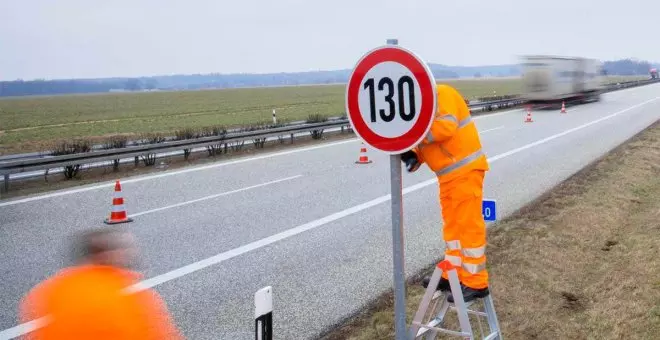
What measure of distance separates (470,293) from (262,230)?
491cm

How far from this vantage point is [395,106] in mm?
3348

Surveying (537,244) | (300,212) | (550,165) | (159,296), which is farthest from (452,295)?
(550,165)

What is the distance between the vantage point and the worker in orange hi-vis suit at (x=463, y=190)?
3959mm

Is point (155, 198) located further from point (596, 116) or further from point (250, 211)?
point (596, 116)

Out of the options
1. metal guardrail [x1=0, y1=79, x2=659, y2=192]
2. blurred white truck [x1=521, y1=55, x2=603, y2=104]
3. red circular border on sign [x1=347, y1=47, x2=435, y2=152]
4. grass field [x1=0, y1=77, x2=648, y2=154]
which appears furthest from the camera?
blurred white truck [x1=521, y1=55, x2=603, y2=104]

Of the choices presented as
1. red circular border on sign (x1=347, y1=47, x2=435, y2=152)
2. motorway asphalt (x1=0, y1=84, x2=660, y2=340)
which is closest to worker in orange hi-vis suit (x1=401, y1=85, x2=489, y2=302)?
red circular border on sign (x1=347, y1=47, x2=435, y2=152)

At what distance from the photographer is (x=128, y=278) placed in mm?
2729

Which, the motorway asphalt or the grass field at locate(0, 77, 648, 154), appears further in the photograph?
the grass field at locate(0, 77, 648, 154)

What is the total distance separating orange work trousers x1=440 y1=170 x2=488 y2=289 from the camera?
156 inches

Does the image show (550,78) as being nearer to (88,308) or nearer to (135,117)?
(88,308)

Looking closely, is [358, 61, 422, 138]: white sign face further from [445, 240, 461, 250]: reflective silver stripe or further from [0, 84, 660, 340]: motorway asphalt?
[0, 84, 660, 340]: motorway asphalt

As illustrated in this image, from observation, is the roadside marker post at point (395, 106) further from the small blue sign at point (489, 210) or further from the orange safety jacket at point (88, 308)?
the small blue sign at point (489, 210)

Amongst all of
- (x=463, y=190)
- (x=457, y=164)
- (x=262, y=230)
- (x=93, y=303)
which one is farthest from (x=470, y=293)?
(x=262, y=230)

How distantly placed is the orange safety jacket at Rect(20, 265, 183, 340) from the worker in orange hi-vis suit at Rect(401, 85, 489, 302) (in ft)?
6.77
